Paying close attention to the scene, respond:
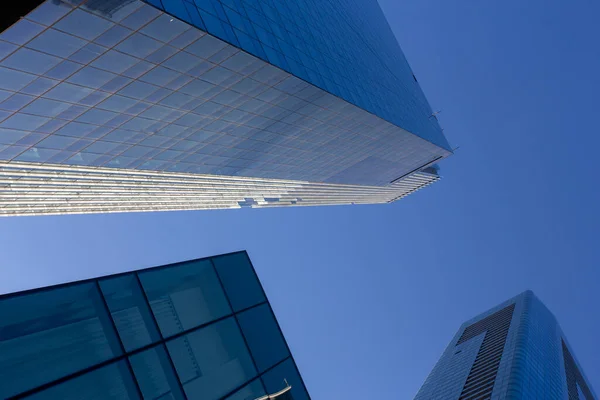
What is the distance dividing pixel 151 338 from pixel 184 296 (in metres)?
2.16

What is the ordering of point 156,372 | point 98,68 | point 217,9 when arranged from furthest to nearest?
point 217,9
point 98,68
point 156,372

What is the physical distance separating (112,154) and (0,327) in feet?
127

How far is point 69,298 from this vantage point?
13820mm

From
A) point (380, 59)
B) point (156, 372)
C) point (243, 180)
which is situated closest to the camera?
point (156, 372)

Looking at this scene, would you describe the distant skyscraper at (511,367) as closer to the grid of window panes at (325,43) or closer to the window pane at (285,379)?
the grid of window panes at (325,43)

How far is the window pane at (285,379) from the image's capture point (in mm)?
18562

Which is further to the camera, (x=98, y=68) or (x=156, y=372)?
(x=98, y=68)

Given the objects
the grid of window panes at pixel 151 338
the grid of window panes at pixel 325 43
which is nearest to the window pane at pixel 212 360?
the grid of window panes at pixel 151 338

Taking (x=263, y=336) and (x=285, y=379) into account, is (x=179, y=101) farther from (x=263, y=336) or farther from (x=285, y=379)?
(x=285, y=379)

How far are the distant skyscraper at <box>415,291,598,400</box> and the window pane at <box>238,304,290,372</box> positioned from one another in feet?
340

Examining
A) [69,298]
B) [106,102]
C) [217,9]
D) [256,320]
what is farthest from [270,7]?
[69,298]

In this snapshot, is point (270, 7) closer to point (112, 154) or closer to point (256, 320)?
point (112, 154)

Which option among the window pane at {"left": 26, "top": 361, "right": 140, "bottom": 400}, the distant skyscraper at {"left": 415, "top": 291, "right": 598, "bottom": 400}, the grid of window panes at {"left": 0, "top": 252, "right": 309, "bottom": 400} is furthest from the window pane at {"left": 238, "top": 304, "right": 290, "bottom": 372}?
the distant skyscraper at {"left": 415, "top": 291, "right": 598, "bottom": 400}

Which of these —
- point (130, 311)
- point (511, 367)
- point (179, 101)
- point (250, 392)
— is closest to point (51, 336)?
point (130, 311)
